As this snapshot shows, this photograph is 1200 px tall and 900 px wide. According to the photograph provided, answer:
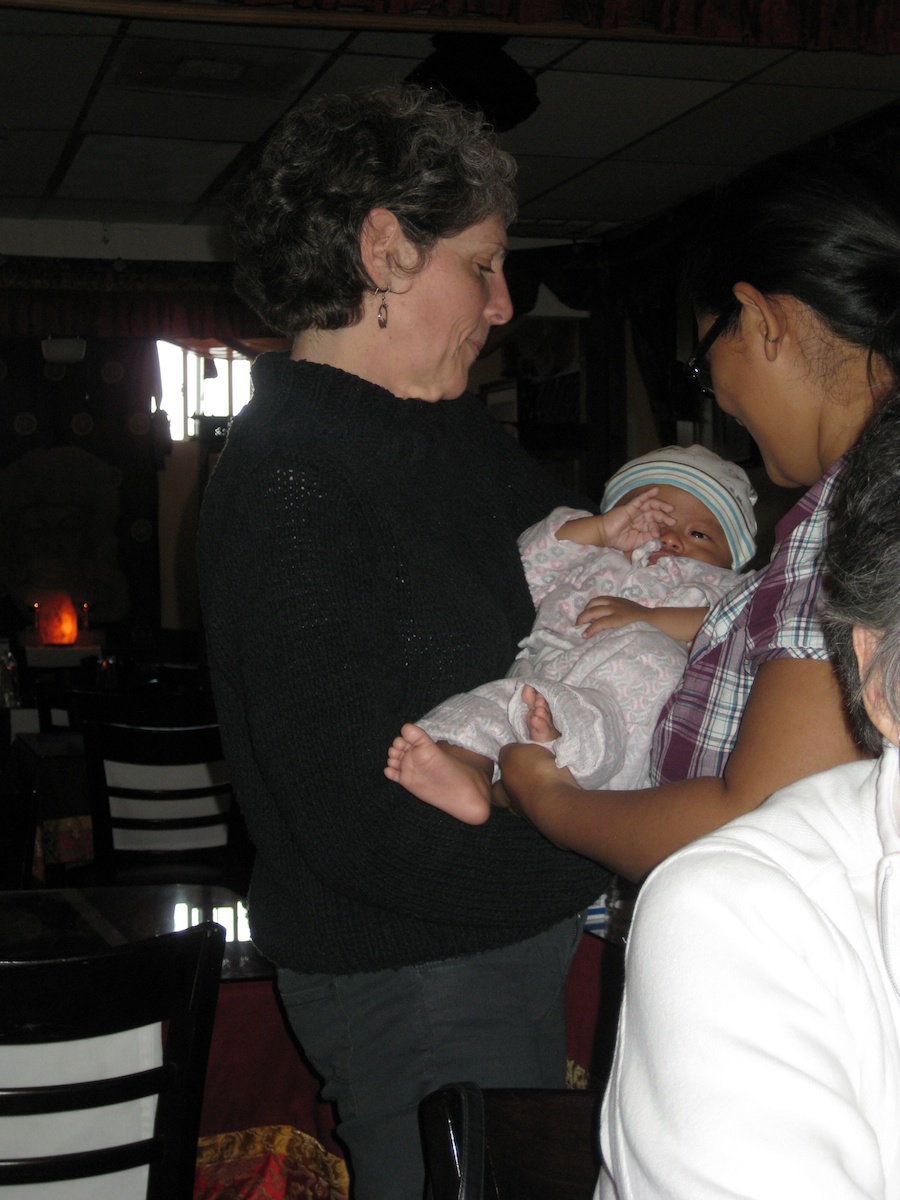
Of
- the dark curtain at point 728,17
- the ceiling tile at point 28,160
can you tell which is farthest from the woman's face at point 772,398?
the ceiling tile at point 28,160

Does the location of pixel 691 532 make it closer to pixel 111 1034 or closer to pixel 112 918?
pixel 111 1034

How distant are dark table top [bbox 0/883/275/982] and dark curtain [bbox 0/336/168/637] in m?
8.01

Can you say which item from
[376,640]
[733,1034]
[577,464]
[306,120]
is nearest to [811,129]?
[577,464]

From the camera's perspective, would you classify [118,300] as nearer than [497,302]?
No

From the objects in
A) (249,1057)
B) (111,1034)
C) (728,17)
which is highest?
(728,17)

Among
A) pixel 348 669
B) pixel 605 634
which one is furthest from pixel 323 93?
pixel 348 669

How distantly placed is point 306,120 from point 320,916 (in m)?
0.87

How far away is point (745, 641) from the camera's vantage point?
3.27 feet

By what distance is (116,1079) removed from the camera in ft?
4.32

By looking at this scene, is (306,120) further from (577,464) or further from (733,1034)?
(577,464)

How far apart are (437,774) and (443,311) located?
0.53m

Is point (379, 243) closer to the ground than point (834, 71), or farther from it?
closer to the ground

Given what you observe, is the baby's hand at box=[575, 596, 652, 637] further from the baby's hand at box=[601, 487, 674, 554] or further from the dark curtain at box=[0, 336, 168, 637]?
the dark curtain at box=[0, 336, 168, 637]

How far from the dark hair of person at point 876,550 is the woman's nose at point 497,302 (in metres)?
0.70
